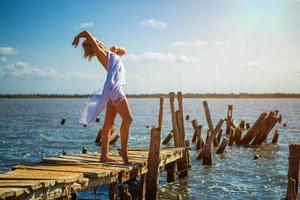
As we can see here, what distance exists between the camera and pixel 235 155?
23438 millimetres

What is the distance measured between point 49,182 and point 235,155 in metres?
17.2

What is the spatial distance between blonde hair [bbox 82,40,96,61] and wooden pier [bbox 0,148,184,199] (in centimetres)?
258

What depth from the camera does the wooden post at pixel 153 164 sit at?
11.1 metres

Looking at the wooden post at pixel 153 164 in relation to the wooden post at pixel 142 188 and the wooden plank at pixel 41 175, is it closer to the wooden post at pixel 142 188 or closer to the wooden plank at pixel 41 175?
the wooden post at pixel 142 188

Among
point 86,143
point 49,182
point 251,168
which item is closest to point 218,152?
point 251,168

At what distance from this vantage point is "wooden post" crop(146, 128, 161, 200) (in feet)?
36.5

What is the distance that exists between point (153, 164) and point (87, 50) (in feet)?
12.1

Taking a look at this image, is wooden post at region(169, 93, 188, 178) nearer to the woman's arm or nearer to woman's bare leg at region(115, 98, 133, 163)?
woman's bare leg at region(115, 98, 133, 163)

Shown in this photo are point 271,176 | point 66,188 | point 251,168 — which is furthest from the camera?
point 251,168

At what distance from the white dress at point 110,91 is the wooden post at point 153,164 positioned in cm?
193

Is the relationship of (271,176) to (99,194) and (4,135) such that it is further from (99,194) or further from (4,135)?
(4,135)

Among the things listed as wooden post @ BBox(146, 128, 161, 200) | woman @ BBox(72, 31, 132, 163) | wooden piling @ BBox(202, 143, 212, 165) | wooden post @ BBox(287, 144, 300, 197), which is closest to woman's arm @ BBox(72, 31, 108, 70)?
woman @ BBox(72, 31, 132, 163)

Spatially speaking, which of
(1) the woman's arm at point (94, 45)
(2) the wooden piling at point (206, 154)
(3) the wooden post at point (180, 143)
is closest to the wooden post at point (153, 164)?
(1) the woman's arm at point (94, 45)

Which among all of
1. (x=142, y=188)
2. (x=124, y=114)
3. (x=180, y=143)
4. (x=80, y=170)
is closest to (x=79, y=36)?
(x=124, y=114)
